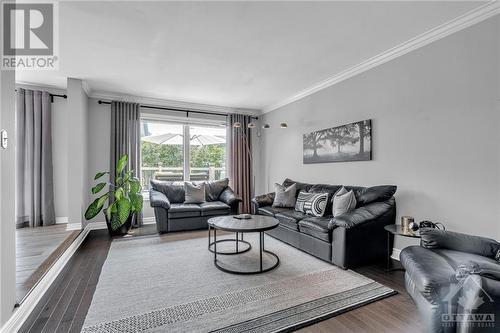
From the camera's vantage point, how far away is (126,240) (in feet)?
13.1

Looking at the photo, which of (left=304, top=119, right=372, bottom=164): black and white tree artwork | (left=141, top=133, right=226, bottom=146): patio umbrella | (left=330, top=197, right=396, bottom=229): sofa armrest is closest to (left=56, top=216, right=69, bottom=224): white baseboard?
(left=141, top=133, right=226, bottom=146): patio umbrella

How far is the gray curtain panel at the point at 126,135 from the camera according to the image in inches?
192

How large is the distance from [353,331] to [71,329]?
80.4 inches

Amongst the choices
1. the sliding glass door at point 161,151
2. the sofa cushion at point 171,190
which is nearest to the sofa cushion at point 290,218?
the sofa cushion at point 171,190

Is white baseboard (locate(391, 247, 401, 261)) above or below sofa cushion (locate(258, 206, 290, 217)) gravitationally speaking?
below

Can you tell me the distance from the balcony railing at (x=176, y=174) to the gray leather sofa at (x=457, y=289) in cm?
467

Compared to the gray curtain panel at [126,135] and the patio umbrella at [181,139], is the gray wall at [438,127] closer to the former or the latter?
the patio umbrella at [181,139]

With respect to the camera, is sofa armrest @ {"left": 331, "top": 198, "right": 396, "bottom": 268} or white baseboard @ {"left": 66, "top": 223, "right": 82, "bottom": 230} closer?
sofa armrest @ {"left": 331, "top": 198, "right": 396, "bottom": 268}

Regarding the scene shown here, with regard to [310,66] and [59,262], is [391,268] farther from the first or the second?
[59,262]

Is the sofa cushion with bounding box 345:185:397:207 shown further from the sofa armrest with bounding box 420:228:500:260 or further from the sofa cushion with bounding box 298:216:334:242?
the sofa armrest with bounding box 420:228:500:260

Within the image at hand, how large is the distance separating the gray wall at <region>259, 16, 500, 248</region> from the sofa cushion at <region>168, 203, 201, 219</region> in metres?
2.65

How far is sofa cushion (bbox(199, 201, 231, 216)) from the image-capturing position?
4.67 metres

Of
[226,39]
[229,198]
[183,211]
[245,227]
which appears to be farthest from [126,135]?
[245,227]

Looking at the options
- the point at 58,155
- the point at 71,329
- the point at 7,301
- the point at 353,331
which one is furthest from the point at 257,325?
the point at 58,155
